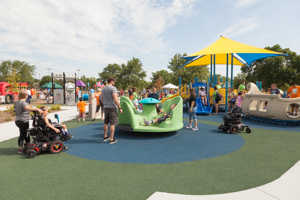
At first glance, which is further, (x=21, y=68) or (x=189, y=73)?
(x=21, y=68)

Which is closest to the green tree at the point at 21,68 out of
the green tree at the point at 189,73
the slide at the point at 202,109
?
the green tree at the point at 189,73

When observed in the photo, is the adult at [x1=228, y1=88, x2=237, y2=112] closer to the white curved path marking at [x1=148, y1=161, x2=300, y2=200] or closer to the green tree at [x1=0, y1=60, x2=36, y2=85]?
the white curved path marking at [x1=148, y1=161, x2=300, y2=200]

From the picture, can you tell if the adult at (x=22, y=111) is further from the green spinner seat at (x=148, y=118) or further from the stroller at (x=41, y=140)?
the green spinner seat at (x=148, y=118)

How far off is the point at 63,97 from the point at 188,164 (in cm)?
1909

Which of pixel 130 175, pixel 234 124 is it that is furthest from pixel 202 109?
pixel 130 175

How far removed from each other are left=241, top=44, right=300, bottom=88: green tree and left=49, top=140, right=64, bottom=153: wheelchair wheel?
1709 inches

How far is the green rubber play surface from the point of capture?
116 inches

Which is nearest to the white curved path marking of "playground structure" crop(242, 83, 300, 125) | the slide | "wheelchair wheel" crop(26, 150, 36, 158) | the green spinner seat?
"wheelchair wheel" crop(26, 150, 36, 158)

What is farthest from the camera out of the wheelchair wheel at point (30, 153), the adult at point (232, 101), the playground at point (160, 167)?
the adult at point (232, 101)

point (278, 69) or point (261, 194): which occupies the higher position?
point (278, 69)

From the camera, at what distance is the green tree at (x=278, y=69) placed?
3700cm

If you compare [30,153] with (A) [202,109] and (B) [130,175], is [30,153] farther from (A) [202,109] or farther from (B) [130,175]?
(A) [202,109]

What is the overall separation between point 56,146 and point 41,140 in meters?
0.38

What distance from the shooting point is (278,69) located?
38.2 metres
